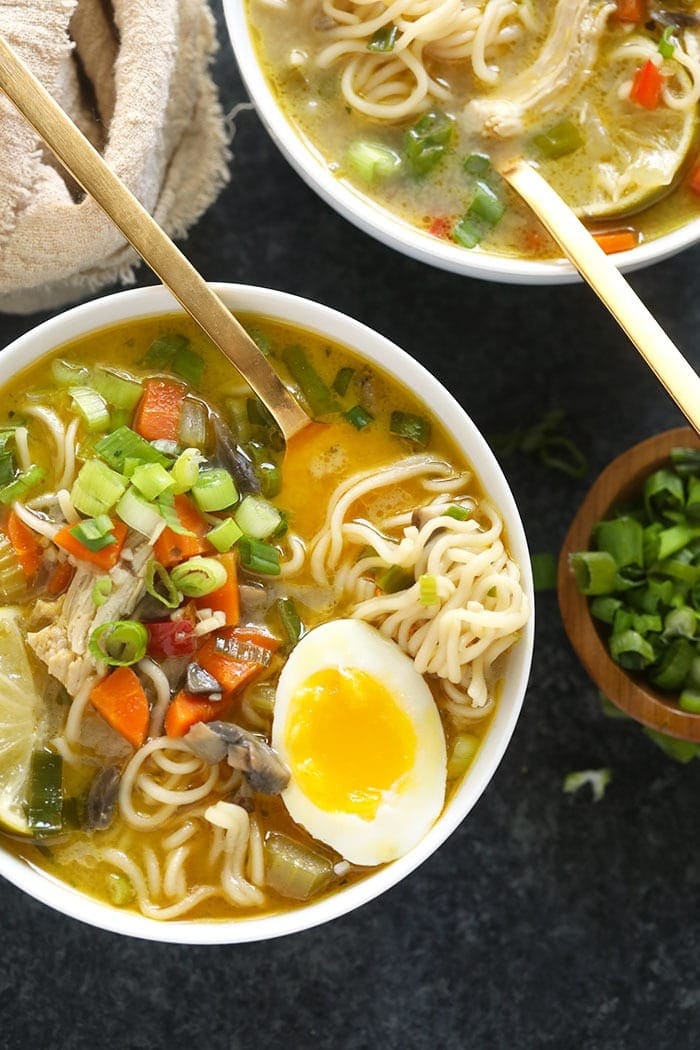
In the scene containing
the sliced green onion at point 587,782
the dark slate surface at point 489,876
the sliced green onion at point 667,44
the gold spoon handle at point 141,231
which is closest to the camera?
the gold spoon handle at point 141,231

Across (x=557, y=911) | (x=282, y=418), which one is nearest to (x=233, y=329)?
(x=282, y=418)

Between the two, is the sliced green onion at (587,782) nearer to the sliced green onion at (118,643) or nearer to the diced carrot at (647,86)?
the sliced green onion at (118,643)

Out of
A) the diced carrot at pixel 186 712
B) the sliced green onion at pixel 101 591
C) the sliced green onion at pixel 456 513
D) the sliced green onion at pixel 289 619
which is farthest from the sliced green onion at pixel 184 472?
the sliced green onion at pixel 456 513

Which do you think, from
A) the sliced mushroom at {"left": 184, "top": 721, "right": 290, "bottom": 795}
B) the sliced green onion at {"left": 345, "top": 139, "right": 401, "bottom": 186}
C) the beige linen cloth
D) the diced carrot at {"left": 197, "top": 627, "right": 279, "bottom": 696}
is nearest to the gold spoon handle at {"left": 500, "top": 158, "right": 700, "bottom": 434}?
the sliced green onion at {"left": 345, "top": 139, "right": 401, "bottom": 186}

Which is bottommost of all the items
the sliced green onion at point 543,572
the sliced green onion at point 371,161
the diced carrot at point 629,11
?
the sliced green onion at point 543,572

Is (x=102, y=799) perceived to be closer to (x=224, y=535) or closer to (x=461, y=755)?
(x=224, y=535)
